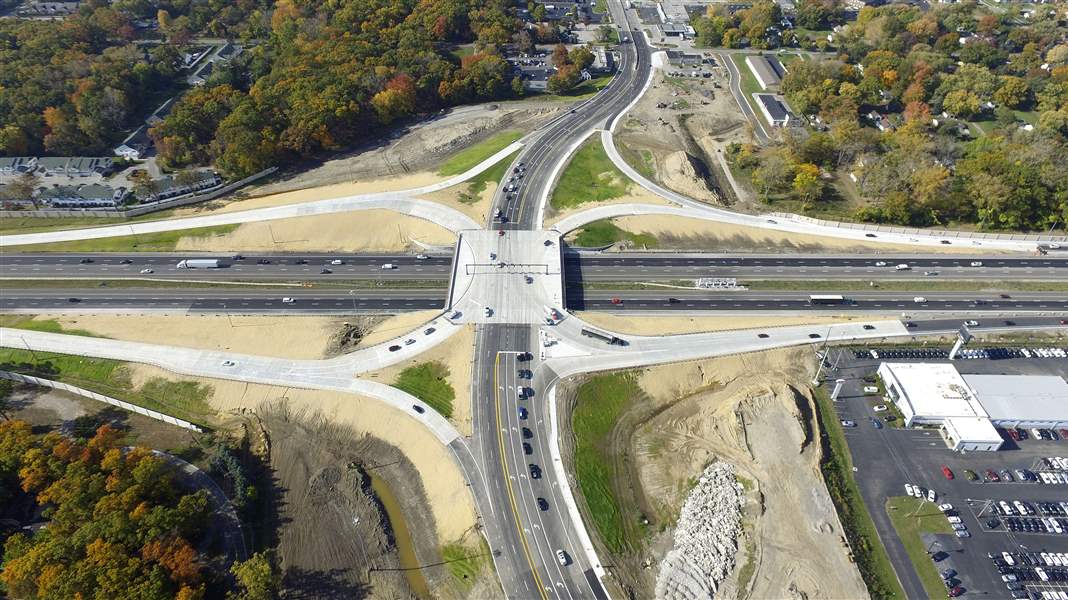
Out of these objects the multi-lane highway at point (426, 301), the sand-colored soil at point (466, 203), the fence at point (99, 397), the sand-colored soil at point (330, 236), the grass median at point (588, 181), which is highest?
the grass median at point (588, 181)

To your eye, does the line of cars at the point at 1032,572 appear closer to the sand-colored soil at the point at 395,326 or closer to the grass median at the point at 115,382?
the sand-colored soil at the point at 395,326

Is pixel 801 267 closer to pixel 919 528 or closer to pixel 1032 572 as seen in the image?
pixel 919 528

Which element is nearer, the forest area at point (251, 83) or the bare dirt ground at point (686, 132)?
the bare dirt ground at point (686, 132)

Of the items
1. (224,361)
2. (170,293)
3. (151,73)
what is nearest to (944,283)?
(224,361)

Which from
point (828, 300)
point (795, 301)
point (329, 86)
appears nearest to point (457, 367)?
point (795, 301)

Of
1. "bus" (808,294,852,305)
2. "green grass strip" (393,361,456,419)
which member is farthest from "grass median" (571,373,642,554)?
"bus" (808,294,852,305)

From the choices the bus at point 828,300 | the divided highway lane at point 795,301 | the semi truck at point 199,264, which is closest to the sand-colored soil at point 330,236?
the semi truck at point 199,264

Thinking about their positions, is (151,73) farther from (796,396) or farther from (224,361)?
(796,396)
